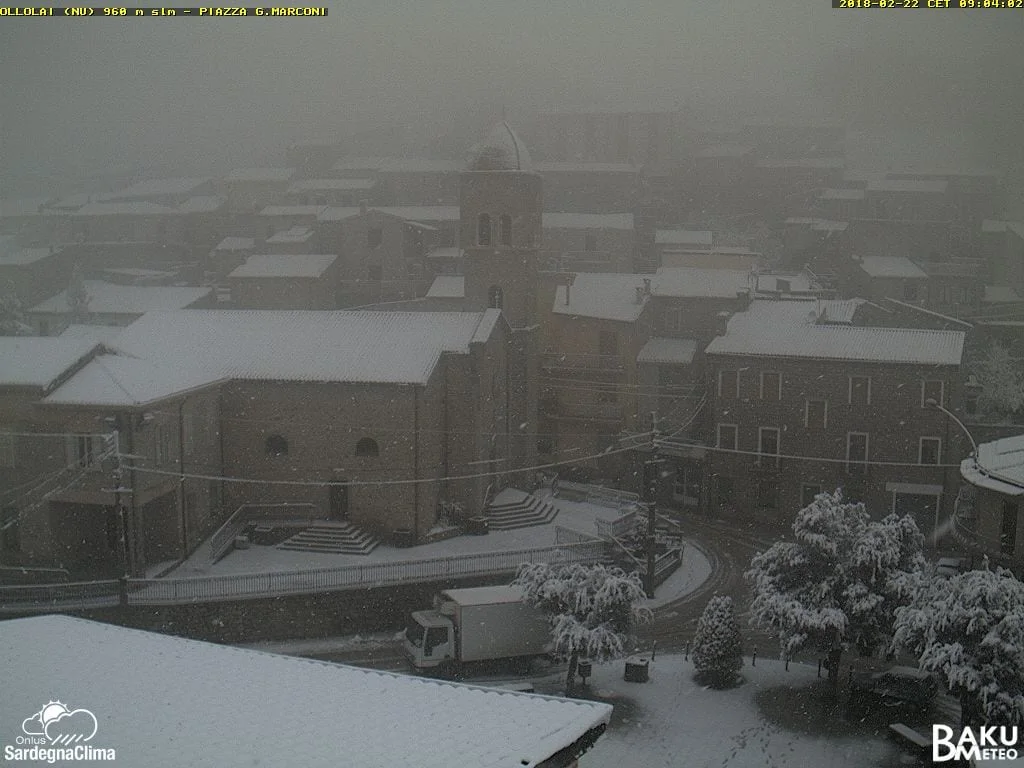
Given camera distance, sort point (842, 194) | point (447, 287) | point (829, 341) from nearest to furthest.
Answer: point (829, 341) < point (447, 287) < point (842, 194)

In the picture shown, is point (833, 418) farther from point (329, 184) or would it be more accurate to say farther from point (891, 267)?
point (329, 184)

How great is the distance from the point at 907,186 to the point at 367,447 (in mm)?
16259

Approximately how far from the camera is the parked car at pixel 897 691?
13.9m

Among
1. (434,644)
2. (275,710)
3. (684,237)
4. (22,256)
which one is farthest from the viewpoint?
(684,237)

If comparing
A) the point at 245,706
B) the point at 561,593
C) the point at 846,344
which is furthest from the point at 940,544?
the point at 245,706

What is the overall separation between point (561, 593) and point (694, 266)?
15.1 m

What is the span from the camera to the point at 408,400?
64.3ft

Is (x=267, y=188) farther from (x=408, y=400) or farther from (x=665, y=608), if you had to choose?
(x=665, y=608)

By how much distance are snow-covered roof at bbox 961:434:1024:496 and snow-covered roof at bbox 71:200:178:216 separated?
79.9ft

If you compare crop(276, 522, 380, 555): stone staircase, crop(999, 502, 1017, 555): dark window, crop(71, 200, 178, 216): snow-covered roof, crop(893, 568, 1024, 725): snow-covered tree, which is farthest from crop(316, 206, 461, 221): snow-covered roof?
crop(893, 568, 1024, 725): snow-covered tree

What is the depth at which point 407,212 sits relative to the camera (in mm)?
29109

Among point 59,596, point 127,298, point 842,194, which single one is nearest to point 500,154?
point 842,194

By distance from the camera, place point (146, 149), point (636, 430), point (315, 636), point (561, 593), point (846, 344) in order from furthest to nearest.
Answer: point (146, 149), point (636, 430), point (846, 344), point (315, 636), point (561, 593)

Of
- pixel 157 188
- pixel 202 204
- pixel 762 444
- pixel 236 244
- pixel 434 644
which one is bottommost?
pixel 434 644
